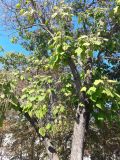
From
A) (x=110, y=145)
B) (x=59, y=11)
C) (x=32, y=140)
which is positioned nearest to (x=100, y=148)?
(x=110, y=145)

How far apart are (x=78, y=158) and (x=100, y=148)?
8989 mm

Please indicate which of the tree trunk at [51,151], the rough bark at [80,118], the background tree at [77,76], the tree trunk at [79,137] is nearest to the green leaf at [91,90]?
the background tree at [77,76]

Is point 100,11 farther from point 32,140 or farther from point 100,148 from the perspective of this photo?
point 32,140

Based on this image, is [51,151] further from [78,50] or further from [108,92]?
[78,50]

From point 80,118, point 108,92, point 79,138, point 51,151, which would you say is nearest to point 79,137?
point 79,138

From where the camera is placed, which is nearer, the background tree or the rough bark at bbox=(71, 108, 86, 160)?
the background tree

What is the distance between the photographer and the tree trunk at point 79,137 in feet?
30.0

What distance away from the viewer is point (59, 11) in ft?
28.6

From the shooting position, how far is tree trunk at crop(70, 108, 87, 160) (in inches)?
360

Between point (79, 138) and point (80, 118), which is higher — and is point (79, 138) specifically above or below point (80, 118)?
below

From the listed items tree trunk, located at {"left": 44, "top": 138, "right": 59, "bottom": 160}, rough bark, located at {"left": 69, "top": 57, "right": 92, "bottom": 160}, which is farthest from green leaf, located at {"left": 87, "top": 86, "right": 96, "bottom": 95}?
tree trunk, located at {"left": 44, "top": 138, "right": 59, "bottom": 160}

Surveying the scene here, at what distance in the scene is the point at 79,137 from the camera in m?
9.22

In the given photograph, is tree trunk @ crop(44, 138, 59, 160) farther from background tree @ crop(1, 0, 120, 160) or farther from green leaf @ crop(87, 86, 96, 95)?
green leaf @ crop(87, 86, 96, 95)

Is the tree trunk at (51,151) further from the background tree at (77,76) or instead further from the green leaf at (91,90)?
the green leaf at (91,90)
